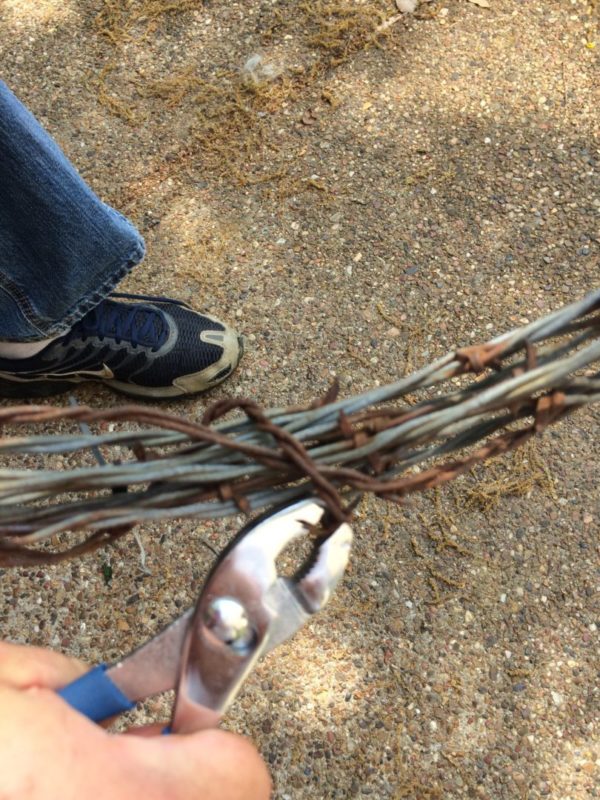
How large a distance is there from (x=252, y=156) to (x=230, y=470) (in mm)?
1759

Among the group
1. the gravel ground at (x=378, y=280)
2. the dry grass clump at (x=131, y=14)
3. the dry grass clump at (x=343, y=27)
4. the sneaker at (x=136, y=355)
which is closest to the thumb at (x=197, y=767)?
the gravel ground at (x=378, y=280)

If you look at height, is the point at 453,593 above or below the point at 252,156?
below

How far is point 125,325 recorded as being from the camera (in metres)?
1.90

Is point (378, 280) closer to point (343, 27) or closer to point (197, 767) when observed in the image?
point (343, 27)

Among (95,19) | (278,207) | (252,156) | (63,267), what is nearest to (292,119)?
(252,156)

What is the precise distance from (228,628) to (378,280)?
1.44 m

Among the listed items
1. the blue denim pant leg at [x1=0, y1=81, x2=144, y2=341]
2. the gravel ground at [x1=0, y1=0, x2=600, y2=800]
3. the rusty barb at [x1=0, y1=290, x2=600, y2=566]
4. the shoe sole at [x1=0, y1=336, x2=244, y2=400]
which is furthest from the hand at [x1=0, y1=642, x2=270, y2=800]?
the shoe sole at [x1=0, y1=336, x2=244, y2=400]

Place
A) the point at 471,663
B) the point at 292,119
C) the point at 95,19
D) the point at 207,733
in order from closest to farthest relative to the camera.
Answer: the point at 207,733 → the point at 471,663 → the point at 292,119 → the point at 95,19

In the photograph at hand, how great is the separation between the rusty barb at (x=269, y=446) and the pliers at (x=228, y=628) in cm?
4

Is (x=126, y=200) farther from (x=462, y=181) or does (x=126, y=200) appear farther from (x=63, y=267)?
(x=462, y=181)

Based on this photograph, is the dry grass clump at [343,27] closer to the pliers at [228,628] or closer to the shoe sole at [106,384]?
the shoe sole at [106,384]

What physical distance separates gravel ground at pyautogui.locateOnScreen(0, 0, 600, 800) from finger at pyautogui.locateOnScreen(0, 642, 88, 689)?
0.87m

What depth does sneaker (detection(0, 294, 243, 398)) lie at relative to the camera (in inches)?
73.1

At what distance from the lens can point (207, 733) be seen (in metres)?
0.69
